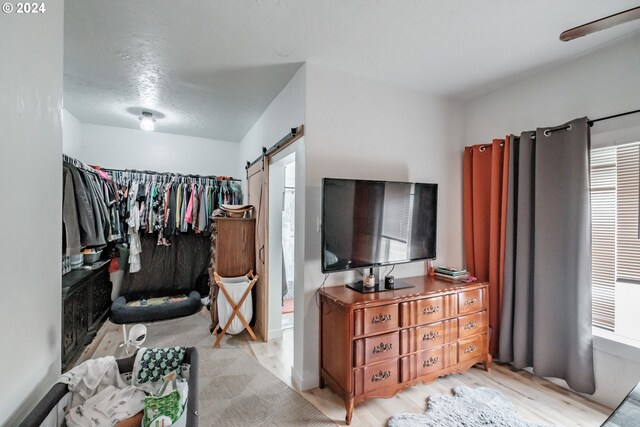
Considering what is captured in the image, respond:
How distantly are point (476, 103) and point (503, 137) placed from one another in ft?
1.64

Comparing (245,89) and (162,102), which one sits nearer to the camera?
(245,89)

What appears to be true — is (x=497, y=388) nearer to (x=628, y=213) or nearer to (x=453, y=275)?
(x=453, y=275)

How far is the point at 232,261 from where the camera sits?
10.7 ft

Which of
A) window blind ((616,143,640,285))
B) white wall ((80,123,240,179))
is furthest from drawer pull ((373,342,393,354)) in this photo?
white wall ((80,123,240,179))

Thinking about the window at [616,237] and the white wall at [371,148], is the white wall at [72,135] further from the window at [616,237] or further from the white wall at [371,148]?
the window at [616,237]

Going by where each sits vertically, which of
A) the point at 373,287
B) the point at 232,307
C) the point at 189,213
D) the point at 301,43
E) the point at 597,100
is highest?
the point at 301,43

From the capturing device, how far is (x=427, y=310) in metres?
2.11

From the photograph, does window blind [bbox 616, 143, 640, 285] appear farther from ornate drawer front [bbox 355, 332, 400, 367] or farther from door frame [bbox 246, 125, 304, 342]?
door frame [bbox 246, 125, 304, 342]

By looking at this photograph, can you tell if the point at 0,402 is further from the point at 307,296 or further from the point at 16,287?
the point at 307,296

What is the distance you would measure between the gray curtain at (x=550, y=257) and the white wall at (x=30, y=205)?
3.10m

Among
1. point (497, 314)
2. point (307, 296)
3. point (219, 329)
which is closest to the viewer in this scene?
point (307, 296)

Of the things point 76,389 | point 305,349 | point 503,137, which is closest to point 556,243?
point 503,137

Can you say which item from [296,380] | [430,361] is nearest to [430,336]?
[430,361]

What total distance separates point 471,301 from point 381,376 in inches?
40.5
